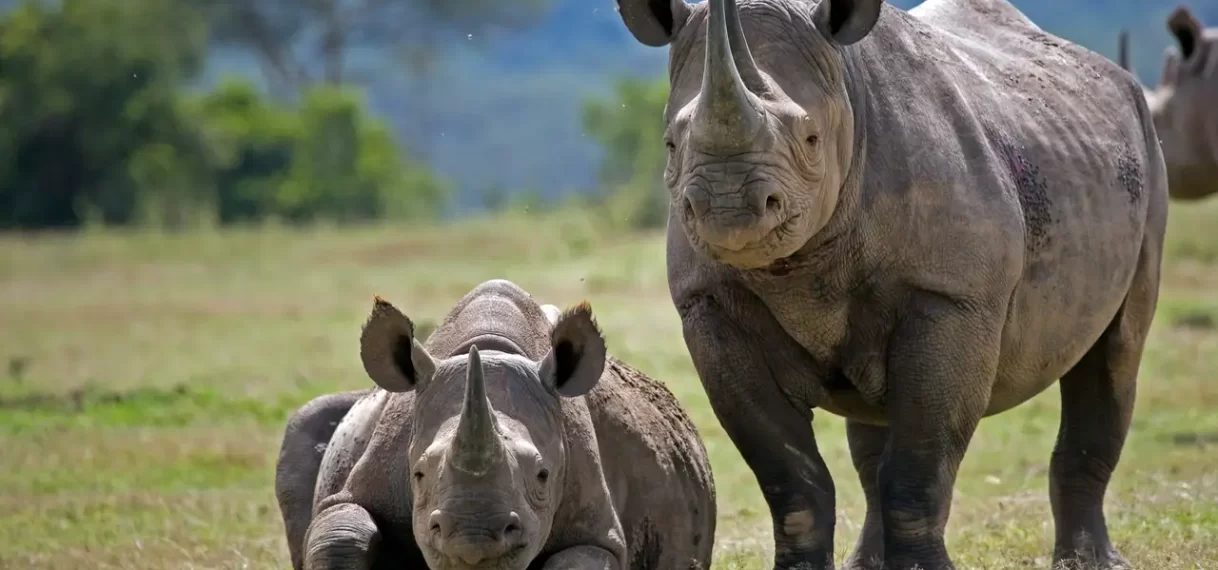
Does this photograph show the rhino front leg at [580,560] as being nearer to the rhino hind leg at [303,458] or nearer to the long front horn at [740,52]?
the rhino hind leg at [303,458]

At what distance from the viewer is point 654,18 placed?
775cm

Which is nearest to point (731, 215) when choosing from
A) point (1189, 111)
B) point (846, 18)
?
point (846, 18)

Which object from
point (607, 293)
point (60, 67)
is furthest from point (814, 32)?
point (60, 67)

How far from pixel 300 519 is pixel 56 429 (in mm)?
6628

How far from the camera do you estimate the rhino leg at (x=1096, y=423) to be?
9477 millimetres

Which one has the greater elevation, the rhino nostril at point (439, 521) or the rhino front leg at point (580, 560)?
the rhino nostril at point (439, 521)

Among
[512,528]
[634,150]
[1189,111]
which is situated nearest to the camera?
[512,528]

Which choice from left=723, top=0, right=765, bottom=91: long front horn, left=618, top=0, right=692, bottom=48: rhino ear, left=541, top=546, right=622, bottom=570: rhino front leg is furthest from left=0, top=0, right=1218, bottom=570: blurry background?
left=723, top=0, right=765, bottom=91: long front horn

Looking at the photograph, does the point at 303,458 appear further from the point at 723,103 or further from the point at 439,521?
the point at 723,103

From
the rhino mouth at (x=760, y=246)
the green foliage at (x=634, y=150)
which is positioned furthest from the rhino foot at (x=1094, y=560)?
the green foliage at (x=634, y=150)

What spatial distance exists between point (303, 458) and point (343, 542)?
1637 mm

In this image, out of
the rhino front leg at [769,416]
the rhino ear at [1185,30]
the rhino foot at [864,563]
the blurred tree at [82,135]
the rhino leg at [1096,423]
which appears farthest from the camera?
the blurred tree at [82,135]

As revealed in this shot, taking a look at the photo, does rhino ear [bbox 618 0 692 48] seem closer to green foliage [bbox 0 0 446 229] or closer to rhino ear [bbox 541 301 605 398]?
rhino ear [bbox 541 301 605 398]

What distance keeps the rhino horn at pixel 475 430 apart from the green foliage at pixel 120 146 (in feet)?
117
